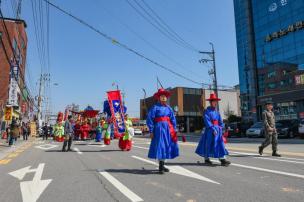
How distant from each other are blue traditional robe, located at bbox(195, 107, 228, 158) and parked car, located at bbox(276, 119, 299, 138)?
22.2m

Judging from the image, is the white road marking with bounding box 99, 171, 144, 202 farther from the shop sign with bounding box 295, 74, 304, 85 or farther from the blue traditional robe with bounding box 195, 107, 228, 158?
the shop sign with bounding box 295, 74, 304, 85

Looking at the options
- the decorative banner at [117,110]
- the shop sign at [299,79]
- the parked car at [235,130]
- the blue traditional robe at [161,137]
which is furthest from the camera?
the shop sign at [299,79]

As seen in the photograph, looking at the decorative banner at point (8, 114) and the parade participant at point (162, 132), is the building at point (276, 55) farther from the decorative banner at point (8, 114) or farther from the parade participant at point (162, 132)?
the parade participant at point (162, 132)

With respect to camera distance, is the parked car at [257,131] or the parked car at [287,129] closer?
the parked car at [287,129]

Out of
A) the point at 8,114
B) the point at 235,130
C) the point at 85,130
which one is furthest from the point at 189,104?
the point at 8,114

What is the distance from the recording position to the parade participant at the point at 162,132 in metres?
7.54

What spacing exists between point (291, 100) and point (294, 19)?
58.2ft

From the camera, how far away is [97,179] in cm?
698

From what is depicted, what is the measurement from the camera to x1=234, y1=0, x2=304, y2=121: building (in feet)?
148

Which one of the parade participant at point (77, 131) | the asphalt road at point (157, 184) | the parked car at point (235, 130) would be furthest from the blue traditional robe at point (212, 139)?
the parked car at point (235, 130)

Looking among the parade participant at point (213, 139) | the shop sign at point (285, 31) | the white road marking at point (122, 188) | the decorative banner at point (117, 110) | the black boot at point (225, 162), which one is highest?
the shop sign at point (285, 31)

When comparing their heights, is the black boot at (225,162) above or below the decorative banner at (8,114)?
below

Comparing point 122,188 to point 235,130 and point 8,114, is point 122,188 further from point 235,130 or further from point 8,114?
point 235,130

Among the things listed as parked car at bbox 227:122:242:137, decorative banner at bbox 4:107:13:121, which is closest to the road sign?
decorative banner at bbox 4:107:13:121
